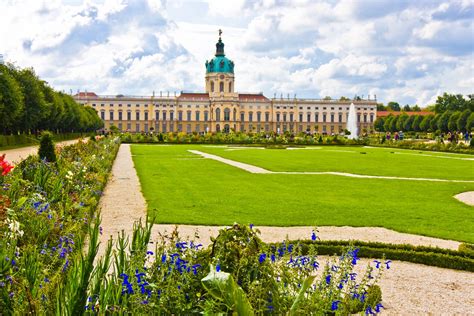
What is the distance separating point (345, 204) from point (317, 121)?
82039 mm


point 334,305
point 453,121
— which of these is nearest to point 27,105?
point 334,305

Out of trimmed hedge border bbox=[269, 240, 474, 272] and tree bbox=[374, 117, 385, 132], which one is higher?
tree bbox=[374, 117, 385, 132]

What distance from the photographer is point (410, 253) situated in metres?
5.63

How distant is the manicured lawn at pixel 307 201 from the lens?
755 cm

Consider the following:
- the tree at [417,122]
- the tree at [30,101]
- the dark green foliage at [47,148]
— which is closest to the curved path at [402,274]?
the dark green foliage at [47,148]

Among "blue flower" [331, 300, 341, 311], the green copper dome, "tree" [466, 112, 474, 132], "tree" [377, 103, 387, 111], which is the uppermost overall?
the green copper dome

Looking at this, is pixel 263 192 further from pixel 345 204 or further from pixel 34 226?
pixel 34 226

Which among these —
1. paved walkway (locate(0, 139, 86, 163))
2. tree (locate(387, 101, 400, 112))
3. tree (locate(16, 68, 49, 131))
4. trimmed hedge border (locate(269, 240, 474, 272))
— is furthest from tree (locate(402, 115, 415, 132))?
trimmed hedge border (locate(269, 240, 474, 272))

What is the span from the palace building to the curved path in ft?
252

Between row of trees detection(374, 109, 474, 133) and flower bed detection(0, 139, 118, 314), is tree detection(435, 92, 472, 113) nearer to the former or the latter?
row of trees detection(374, 109, 474, 133)

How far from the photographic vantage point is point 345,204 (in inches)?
359

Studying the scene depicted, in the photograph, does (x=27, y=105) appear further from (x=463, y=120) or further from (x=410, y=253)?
(x=463, y=120)

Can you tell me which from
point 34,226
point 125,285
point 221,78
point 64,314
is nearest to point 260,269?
point 125,285

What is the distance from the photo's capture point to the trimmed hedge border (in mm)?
5441
